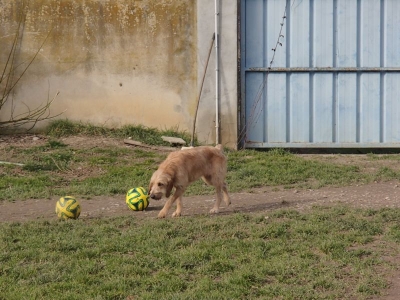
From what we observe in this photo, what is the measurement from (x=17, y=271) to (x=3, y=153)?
617 cm

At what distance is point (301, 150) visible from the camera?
1327 centimetres

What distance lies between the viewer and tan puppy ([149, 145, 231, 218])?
8234 millimetres

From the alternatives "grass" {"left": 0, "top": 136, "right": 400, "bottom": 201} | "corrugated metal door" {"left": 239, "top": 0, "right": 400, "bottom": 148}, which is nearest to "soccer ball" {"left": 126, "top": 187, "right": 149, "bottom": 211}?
"grass" {"left": 0, "top": 136, "right": 400, "bottom": 201}

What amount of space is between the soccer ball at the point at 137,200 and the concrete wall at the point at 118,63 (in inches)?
172

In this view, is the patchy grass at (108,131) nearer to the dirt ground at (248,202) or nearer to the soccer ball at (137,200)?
the dirt ground at (248,202)

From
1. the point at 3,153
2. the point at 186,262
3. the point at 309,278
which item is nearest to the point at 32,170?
the point at 3,153

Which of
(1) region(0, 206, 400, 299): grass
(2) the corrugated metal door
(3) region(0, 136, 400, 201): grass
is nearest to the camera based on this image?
(1) region(0, 206, 400, 299): grass

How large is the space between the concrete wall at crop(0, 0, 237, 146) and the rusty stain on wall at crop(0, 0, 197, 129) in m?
0.02

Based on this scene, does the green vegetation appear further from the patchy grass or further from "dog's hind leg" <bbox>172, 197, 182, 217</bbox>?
"dog's hind leg" <bbox>172, 197, 182, 217</bbox>

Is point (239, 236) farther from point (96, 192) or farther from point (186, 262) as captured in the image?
point (96, 192)

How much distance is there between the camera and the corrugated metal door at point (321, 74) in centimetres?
1290

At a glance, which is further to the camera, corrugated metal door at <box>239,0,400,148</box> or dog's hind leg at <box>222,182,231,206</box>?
corrugated metal door at <box>239,0,400,148</box>

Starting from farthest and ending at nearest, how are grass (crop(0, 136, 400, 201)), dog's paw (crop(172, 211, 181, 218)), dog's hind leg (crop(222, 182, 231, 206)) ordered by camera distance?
1. grass (crop(0, 136, 400, 201))
2. dog's hind leg (crop(222, 182, 231, 206))
3. dog's paw (crop(172, 211, 181, 218))

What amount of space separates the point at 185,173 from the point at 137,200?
67 centimetres
